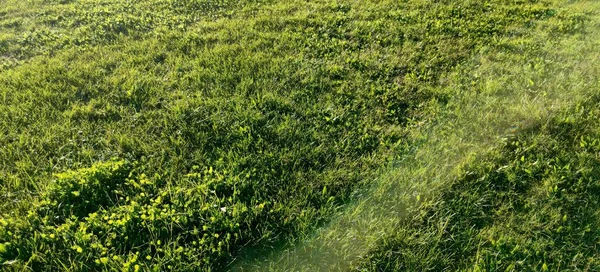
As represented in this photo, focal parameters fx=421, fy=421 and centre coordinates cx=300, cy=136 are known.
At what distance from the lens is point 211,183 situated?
3432mm

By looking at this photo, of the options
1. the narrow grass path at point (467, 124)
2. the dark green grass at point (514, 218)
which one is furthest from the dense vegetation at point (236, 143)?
the narrow grass path at point (467, 124)

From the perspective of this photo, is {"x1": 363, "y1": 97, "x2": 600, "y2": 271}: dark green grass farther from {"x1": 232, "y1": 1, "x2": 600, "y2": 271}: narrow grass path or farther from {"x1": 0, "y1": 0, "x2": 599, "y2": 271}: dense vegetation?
{"x1": 232, "y1": 1, "x2": 600, "y2": 271}: narrow grass path

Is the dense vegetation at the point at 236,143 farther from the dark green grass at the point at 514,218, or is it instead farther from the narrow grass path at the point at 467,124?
the narrow grass path at the point at 467,124

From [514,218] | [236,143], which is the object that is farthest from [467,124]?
[236,143]

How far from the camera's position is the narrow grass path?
301 centimetres

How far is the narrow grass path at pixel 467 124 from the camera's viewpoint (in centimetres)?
301

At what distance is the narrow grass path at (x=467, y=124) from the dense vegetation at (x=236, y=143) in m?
0.13

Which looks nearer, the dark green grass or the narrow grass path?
the dark green grass

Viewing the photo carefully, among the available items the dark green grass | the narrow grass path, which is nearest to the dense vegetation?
the dark green grass

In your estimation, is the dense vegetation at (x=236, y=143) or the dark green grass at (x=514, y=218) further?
the dense vegetation at (x=236, y=143)

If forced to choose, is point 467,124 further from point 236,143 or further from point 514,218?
point 236,143

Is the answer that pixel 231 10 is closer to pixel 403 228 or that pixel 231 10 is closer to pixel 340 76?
pixel 340 76

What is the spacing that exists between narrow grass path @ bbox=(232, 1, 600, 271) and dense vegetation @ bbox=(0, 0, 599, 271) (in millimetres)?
126

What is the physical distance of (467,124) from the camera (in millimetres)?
4250
